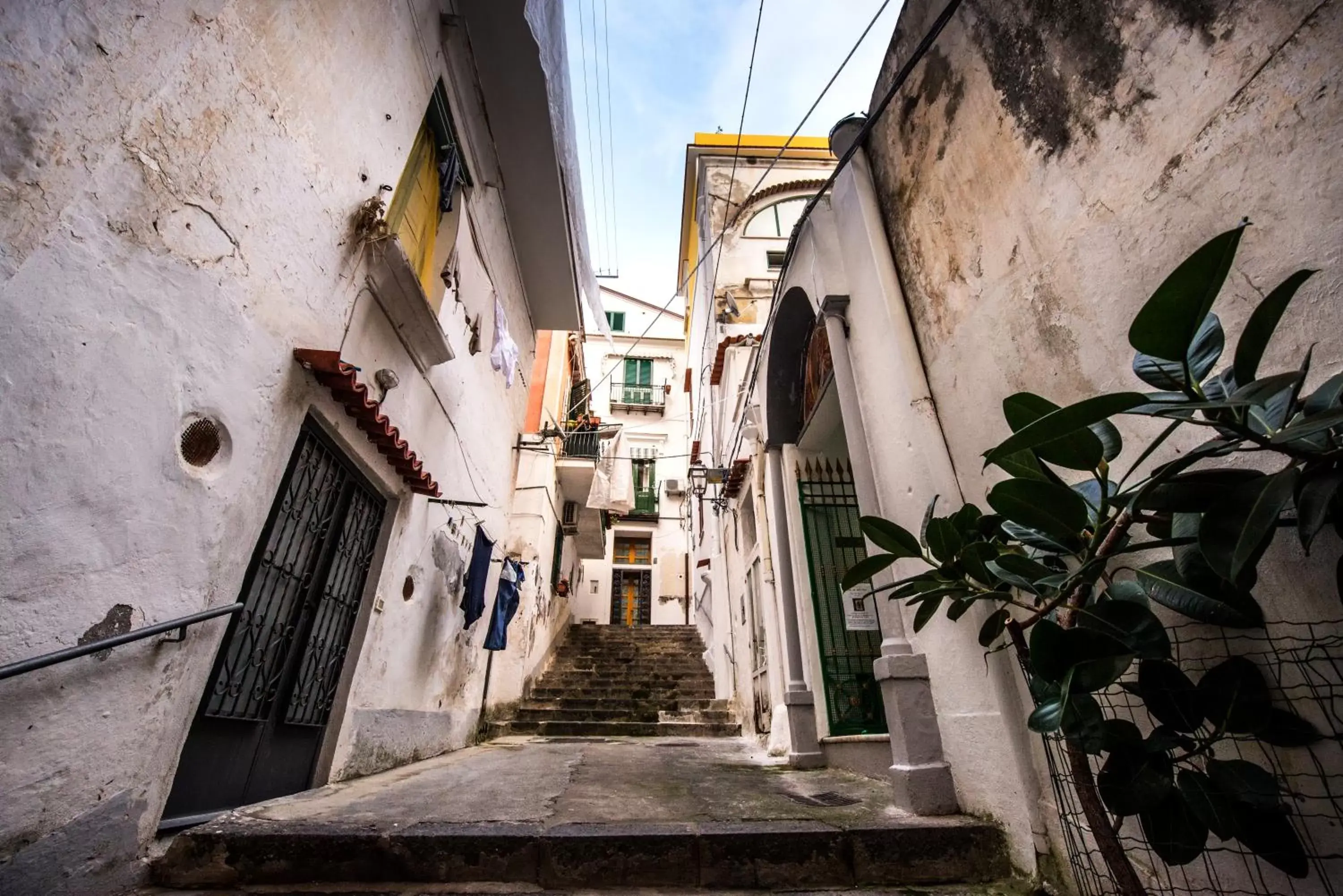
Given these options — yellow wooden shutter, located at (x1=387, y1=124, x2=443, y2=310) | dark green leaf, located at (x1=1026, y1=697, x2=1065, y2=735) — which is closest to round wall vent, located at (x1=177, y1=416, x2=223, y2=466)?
yellow wooden shutter, located at (x1=387, y1=124, x2=443, y2=310)

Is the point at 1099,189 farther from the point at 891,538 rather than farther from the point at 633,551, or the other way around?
the point at 633,551

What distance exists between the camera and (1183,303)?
96cm

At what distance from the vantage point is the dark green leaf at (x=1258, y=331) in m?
0.92

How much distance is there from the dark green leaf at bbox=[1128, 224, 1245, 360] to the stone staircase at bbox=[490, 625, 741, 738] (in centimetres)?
694

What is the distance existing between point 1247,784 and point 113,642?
3.18 metres

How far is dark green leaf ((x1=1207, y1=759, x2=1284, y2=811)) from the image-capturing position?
3.59 ft

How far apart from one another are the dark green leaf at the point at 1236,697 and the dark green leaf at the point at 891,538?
2.21 ft

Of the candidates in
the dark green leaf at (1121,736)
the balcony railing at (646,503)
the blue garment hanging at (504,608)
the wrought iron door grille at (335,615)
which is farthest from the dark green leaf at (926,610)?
the balcony railing at (646,503)

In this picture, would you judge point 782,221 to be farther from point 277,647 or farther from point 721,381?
point 277,647

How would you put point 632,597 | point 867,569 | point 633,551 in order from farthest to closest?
1. point 633,551
2. point 632,597
3. point 867,569

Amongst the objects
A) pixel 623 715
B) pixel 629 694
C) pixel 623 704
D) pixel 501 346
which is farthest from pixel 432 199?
pixel 629 694

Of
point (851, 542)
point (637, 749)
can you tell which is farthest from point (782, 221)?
point (637, 749)

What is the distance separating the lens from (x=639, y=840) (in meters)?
2.14

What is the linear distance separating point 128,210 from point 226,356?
63 cm
